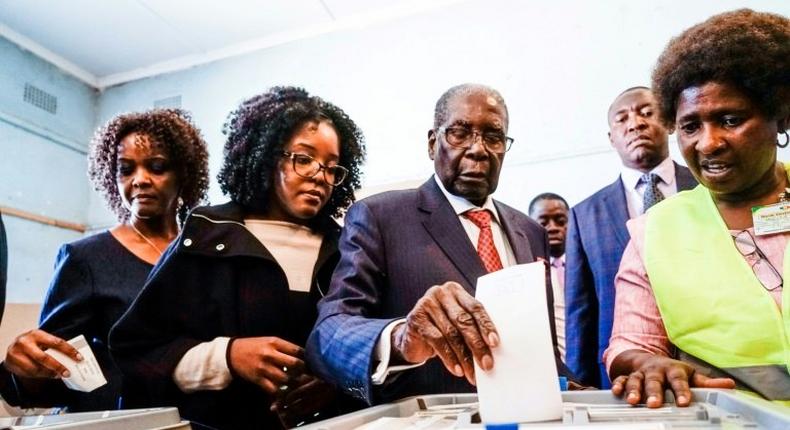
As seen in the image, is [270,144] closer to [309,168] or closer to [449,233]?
[309,168]

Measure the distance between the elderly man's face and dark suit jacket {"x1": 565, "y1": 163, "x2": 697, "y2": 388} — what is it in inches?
22.9

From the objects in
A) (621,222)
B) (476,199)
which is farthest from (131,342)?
(621,222)

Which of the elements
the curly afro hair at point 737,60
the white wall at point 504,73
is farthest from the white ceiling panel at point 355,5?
the curly afro hair at point 737,60

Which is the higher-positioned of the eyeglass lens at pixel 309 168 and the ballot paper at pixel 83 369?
the eyeglass lens at pixel 309 168

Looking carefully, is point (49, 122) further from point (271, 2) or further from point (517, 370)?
point (517, 370)

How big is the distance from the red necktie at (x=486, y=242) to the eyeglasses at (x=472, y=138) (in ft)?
0.54

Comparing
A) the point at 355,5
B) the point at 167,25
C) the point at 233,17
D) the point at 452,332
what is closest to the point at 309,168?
the point at 452,332

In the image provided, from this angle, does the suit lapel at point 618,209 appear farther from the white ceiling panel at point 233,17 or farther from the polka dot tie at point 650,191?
the white ceiling panel at point 233,17

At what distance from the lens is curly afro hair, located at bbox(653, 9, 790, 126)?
3.64 ft

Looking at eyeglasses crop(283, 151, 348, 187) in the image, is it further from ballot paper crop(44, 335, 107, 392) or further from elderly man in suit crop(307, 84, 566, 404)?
ballot paper crop(44, 335, 107, 392)

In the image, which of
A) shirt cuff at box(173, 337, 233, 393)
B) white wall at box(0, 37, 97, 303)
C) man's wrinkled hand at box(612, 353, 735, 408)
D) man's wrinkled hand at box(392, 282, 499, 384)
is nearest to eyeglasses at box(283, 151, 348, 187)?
shirt cuff at box(173, 337, 233, 393)

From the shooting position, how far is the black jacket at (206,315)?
1254 mm

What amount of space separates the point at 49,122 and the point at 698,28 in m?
4.50

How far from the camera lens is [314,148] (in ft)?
5.08
